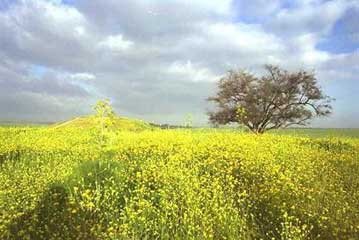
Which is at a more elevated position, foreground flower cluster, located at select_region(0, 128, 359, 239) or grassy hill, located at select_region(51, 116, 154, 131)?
grassy hill, located at select_region(51, 116, 154, 131)

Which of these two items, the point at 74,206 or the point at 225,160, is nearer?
the point at 74,206

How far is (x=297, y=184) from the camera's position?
976 cm

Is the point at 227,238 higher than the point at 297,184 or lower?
lower

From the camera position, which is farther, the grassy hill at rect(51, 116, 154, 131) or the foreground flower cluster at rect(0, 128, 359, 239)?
the grassy hill at rect(51, 116, 154, 131)

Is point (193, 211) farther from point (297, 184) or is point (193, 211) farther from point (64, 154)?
point (64, 154)

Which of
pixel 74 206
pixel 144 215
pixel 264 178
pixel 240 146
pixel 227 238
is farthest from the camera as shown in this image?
pixel 240 146

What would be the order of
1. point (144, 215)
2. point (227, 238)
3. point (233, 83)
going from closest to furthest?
point (227, 238), point (144, 215), point (233, 83)

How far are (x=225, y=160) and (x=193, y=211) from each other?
16.5 ft

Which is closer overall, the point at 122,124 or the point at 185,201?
the point at 185,201

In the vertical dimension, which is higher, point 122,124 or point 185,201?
point 122,124

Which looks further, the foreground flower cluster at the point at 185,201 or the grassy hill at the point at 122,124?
the grassy hill at the point at 122,124

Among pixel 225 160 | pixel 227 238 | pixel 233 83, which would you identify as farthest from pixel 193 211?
pixel 233 83

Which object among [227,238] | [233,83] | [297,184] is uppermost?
[233,83]

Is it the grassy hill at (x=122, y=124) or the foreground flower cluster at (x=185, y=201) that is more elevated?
the grassy hill at (x=122, y=124)
